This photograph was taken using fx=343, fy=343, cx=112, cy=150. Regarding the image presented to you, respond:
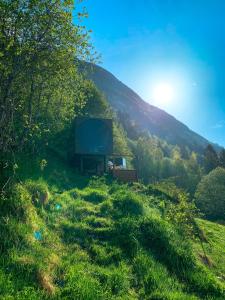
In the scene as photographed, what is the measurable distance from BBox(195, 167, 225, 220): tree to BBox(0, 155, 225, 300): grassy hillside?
46718 millimetres

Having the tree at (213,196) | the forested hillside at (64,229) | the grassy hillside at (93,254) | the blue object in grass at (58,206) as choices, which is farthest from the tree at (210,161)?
the blue object in grass at (58,206)

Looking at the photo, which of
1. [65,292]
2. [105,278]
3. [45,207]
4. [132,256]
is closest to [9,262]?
[65,292]

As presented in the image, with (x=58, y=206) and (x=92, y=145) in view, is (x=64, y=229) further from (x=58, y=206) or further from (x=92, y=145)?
(x=92, y=145)

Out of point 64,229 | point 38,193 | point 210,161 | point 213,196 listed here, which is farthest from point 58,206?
point 210,161

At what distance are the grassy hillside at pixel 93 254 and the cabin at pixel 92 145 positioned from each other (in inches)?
804

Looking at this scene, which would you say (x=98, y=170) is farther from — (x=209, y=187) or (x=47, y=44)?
(x=209, y=187)

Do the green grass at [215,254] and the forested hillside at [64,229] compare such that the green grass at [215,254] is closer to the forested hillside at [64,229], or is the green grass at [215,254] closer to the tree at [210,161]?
the forested hillside at [64,229]

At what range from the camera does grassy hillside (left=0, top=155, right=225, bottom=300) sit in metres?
11.4

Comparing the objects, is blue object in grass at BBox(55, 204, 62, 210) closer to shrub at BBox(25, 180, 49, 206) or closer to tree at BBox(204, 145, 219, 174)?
shrub at BBox(25, 180, 49, 206)

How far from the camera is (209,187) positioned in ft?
234

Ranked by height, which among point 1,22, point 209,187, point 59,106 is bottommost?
point 209,187

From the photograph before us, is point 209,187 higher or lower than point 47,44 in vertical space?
lower

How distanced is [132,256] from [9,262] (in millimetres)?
5914

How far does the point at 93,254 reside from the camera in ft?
49.4
